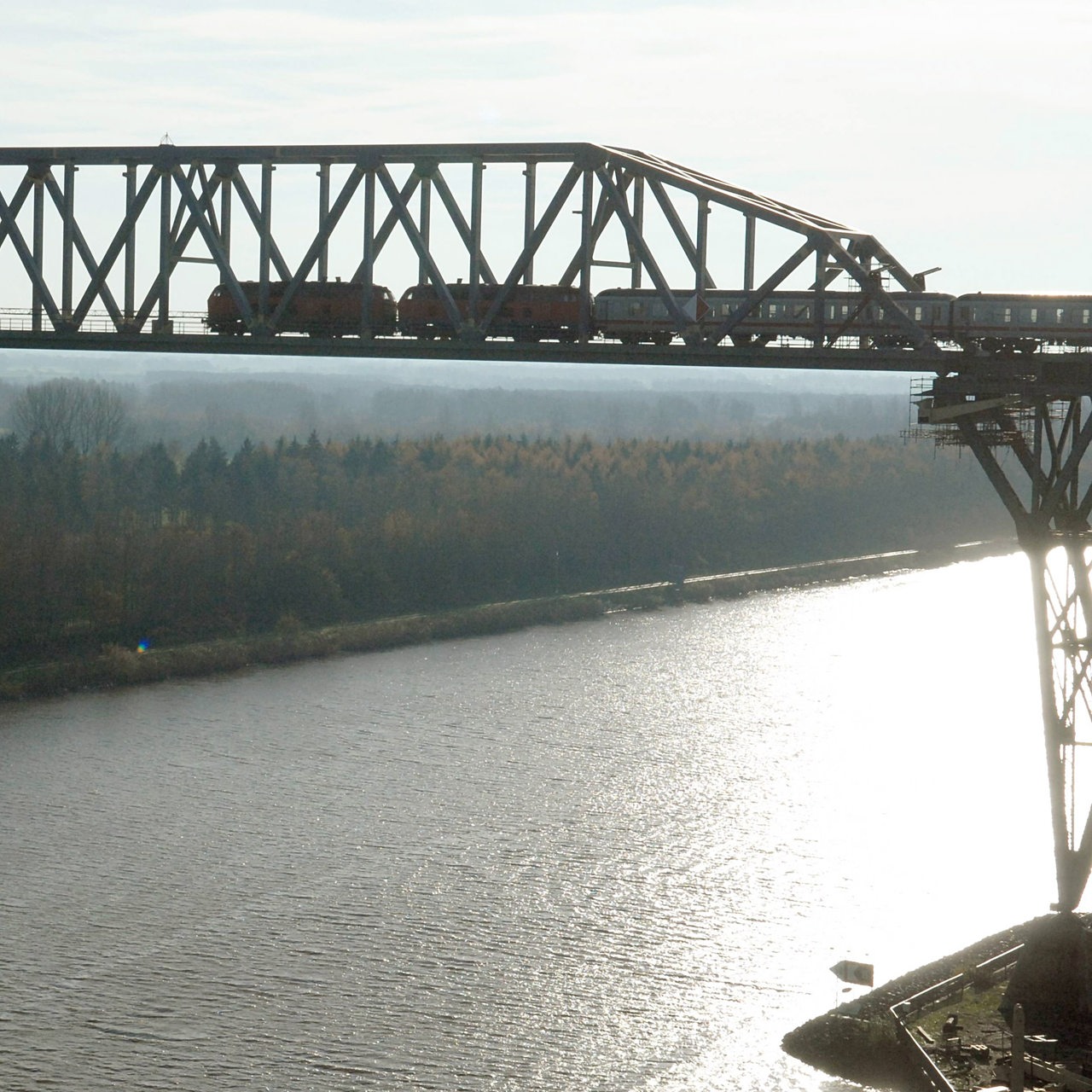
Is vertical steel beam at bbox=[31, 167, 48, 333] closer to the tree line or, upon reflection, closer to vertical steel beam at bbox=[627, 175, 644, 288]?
vertical steel beam at bbox=[627, 175, 644, 288]

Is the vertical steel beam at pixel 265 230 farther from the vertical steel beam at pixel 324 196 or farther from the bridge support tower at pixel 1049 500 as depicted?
the bridge support tower at pixel 1049 500

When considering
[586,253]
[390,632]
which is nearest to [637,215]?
[586,253]

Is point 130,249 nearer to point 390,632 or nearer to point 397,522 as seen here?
point 390,632

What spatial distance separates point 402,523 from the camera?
5700cm

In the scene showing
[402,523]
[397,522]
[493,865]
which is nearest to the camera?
[493,865]

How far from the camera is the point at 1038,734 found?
116 ft

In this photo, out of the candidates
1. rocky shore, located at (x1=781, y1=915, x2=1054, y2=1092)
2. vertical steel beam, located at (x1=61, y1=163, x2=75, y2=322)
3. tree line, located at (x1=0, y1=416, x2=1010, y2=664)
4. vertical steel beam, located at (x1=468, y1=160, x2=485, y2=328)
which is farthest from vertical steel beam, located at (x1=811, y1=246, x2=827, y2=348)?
tree line, located at (x1=0, y1=416, x2=1010, y2=664)

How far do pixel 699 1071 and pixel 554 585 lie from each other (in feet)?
133

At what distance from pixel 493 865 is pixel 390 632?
23.1 meters

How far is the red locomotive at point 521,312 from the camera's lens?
2228 cm

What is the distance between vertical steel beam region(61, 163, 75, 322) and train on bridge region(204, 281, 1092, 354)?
2.16 m

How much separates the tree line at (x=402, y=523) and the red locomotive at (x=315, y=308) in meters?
20.4

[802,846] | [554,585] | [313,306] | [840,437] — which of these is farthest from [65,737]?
[840,437]

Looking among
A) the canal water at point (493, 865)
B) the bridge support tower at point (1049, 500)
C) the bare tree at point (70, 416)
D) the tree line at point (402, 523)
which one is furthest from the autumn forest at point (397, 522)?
the bridge support tower at point (1049, 500)
